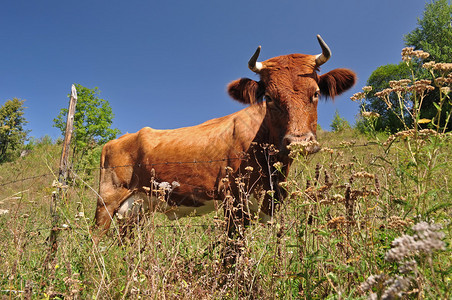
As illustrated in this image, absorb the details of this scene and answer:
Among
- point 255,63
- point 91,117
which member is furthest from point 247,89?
point 91,117

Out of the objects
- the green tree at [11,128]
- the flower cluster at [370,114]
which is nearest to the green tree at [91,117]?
the green tree at [11,128]

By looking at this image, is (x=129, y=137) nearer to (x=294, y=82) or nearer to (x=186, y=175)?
(x=186, y=175)

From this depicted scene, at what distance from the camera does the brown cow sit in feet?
11.5

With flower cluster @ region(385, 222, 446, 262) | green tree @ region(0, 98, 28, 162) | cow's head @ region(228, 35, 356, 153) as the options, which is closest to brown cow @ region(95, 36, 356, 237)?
cow's head @ region(228, 35, 356, 153)

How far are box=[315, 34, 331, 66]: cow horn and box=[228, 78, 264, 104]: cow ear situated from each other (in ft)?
2.88

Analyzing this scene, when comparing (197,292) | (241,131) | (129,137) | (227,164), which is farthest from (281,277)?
(129,137)

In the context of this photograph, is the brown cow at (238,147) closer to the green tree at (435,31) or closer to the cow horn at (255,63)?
the cow horn at (255,63)

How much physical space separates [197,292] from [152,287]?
1.88 ft

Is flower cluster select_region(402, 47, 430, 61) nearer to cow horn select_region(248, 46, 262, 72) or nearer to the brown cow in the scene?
the brown cow

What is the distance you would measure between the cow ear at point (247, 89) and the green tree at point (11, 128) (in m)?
42.7

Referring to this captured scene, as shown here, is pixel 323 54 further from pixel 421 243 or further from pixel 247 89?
pixel 421 243

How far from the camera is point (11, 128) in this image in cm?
4353

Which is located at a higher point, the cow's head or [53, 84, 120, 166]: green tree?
→ [53, 84, 120, 166]: green tree

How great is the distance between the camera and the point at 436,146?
1.43 m
